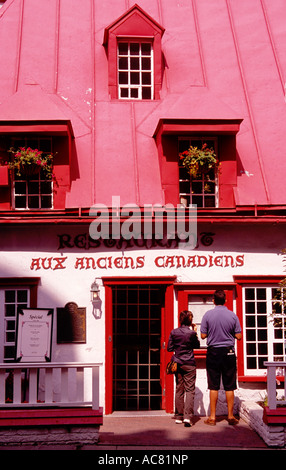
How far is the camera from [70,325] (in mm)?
10953

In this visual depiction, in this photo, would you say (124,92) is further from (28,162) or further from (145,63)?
(28,162)

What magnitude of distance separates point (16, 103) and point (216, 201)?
471 cm

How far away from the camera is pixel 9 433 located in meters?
8.43

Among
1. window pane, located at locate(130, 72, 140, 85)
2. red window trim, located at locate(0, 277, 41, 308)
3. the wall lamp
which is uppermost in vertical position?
window pane, located at locate(130, 72, 140, 85)

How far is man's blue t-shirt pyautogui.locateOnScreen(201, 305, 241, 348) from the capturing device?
932cm

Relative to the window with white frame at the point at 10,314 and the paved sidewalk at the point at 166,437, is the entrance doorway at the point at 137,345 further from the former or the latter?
the window with white frame at the point at 10,314

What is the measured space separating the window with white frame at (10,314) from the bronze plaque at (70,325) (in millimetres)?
753

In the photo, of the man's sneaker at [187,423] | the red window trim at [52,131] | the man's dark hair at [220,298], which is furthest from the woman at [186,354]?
the red window trim at [52,131]

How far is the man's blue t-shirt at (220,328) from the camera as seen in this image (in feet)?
30.6

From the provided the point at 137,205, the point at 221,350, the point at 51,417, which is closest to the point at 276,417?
the point at 221,350

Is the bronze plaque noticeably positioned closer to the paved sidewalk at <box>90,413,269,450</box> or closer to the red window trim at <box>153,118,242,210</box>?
the paved sidewalk at <box>90,413,269,450</box>

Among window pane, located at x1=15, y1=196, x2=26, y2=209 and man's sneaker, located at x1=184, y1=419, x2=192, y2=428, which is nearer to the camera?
man's sneaker, located at x1=184, y1=419, x2=192, y2=428

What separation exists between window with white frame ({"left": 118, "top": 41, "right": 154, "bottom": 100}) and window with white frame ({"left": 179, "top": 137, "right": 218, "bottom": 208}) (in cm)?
214

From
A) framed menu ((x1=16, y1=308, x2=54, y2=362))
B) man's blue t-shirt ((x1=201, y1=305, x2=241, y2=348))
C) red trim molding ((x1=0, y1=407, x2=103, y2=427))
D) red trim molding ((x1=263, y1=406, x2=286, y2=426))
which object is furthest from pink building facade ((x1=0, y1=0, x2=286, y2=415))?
red trim molding ((x1=0, y1=407, x2=103, y2=427))
